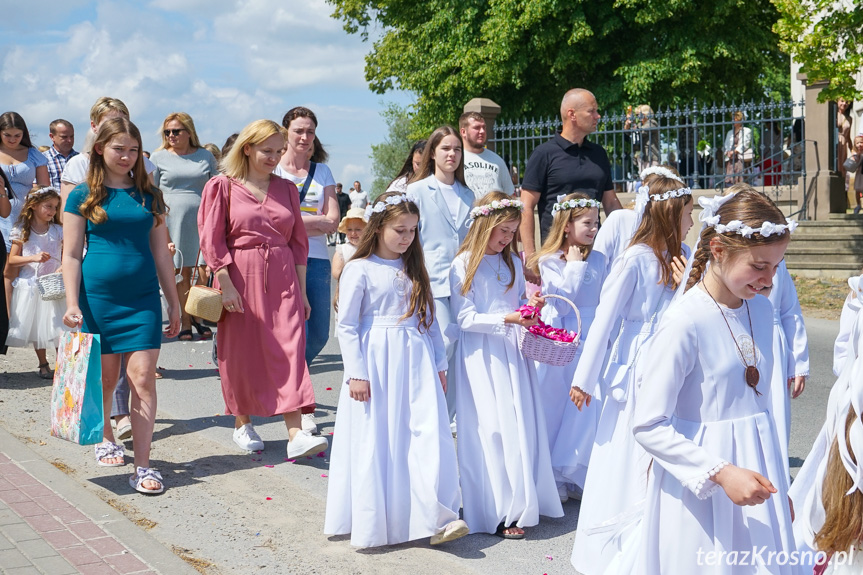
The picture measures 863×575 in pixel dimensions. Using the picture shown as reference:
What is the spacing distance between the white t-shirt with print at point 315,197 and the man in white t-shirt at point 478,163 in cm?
111

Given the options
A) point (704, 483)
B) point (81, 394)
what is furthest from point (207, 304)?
point (704, 483)

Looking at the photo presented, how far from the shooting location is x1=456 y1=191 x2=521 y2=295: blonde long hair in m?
5.35

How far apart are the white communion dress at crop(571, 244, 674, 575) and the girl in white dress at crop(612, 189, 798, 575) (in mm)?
972

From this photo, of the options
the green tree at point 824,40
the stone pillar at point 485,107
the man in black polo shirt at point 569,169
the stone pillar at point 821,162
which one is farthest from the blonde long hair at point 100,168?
the stone pillar at point 821,162

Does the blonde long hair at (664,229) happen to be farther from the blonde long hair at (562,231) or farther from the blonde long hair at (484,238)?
the blonde long hair at (562,231)

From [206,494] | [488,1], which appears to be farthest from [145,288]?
[488,1]

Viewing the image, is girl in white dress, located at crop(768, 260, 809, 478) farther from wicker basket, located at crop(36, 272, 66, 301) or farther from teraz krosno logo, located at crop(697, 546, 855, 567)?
wicker basket, located at crop(36, 272, 66, 301)

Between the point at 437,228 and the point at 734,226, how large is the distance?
3.75 meters

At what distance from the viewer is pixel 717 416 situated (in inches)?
124

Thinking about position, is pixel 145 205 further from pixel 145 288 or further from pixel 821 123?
pixel 821 123

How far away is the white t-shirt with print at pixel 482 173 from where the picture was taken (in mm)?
7730

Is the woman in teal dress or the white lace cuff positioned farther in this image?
the woman in teal dress

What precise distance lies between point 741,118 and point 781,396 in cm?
1354

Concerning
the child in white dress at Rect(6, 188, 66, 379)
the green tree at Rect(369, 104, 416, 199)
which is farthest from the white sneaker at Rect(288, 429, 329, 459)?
the green tree at Rect(369, 104, 416, 199)
